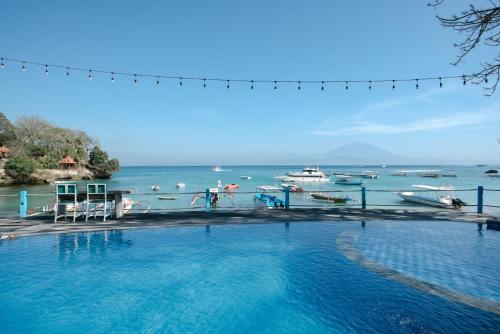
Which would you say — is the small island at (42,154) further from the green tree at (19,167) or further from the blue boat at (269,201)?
the blue boat at (269,201)

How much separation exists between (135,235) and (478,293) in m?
9.26

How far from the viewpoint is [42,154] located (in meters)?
74.0

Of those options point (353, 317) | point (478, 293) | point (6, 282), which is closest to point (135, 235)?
point (6, 282)

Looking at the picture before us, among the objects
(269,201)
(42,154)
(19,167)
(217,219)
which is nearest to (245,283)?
(217,219)

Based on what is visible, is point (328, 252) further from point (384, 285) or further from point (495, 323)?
point (495, 323)

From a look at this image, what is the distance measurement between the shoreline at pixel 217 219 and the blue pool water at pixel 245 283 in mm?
906

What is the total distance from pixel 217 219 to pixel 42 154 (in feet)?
264

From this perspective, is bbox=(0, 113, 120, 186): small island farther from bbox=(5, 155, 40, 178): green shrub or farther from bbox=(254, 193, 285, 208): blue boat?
bbox=(254, 193, 285, 208): blue boat

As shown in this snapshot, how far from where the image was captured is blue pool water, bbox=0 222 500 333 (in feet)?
15.3

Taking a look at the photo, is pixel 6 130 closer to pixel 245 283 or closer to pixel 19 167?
pixel 19 167

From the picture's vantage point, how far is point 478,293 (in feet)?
18.2

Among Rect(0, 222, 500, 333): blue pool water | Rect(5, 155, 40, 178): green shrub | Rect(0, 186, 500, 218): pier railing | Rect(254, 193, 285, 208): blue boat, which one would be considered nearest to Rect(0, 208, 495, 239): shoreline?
Rect(0, 186, 500, 218): pier railing

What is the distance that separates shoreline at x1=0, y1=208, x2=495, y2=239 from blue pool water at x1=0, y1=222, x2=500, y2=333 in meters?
0.91

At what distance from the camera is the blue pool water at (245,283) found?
4.68 m
